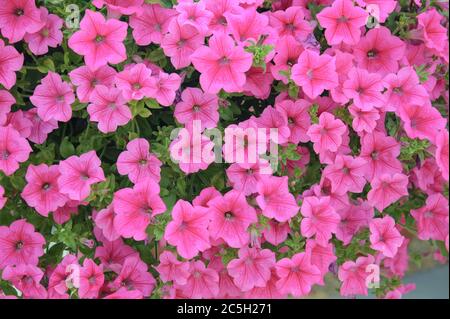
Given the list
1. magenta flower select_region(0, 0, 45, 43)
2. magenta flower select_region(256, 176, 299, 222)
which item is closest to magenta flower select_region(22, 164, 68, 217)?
magenta flower select_region(0, 0, 45, 43)

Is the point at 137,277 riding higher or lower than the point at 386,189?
lower

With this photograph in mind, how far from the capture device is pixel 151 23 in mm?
976

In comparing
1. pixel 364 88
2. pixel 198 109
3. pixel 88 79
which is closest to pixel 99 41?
pixel 88 79

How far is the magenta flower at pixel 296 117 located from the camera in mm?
994

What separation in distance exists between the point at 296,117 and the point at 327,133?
6 centimetres

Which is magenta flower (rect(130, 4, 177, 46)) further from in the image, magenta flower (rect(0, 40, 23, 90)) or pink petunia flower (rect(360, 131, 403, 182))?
pink petunia flower (rect(360, 131, 403, 182))

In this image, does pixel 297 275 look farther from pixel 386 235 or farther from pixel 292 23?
pixel 292 23

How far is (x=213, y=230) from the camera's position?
0.94 meters

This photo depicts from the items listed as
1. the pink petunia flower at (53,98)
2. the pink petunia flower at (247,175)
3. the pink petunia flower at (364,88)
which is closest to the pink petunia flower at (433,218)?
the pink petunia flower at (364,88)

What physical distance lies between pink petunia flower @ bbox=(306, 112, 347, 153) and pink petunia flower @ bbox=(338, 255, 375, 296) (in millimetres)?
236

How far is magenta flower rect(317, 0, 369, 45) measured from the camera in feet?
3.18

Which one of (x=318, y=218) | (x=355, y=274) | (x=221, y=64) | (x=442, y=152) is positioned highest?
(x=221, y=64)

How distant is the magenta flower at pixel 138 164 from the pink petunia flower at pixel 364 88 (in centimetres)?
33

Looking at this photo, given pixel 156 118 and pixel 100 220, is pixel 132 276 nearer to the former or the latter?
pixel 100 220
